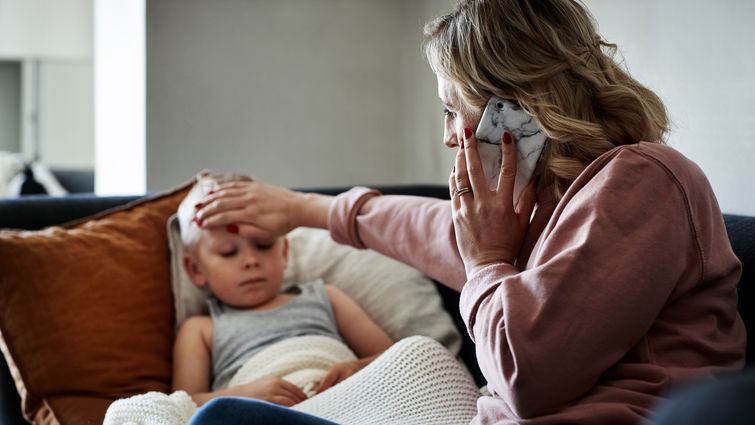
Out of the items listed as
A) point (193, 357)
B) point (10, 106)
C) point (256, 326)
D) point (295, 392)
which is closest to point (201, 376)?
point (193, 357)

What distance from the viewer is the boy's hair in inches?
64.3

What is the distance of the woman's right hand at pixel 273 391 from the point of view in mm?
1381

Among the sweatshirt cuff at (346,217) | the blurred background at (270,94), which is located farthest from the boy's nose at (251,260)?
the blurred background at (270,94)

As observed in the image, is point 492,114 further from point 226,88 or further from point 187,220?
point 226,88

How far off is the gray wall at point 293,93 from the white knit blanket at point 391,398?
1155mm

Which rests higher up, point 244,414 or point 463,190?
point 463,190

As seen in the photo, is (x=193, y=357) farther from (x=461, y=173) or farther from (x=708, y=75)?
(x=708, y=75)

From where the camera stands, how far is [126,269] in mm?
1579

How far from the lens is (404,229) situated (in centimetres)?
139

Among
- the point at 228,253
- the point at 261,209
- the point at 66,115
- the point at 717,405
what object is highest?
the point at 717,405

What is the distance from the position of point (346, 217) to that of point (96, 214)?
654 mm

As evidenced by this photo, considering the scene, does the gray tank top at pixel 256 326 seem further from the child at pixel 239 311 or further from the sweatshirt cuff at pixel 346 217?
the sweatshirt cuff at pixel 346 217

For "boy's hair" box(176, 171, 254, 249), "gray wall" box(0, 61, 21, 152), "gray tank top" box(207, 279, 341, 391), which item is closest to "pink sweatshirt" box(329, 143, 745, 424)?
"gray tank top" box(207, 279, 341, 391)

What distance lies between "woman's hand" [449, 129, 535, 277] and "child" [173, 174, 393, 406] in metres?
0.56
